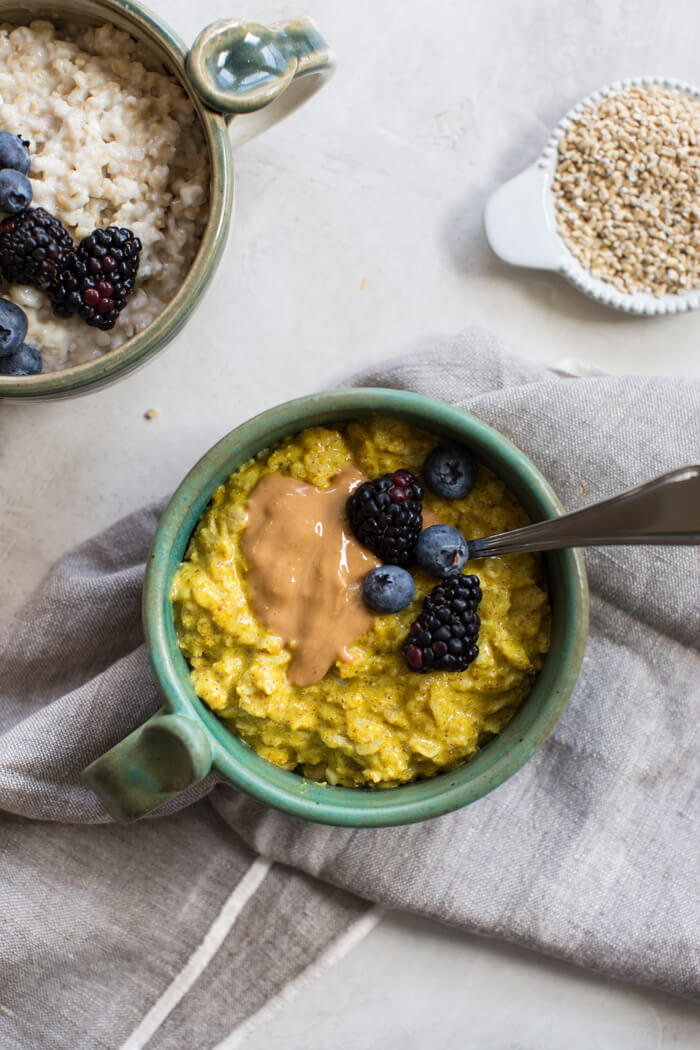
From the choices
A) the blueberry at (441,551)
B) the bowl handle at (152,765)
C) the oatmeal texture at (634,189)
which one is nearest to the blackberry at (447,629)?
the blueberry at (441,551)

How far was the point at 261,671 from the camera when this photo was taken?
1561 mm

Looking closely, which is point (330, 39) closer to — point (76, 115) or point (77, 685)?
point (76, 115)

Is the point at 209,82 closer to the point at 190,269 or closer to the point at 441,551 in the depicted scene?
the point at 190,269

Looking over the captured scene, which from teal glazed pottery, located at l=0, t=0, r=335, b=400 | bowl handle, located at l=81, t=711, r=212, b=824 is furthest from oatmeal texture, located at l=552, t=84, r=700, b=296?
bowl handle, located at l=81, t=711, r=212, b=824

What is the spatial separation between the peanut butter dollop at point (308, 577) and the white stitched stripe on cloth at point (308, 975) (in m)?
0.76

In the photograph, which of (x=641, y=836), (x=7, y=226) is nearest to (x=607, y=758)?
(x=641, y=836)

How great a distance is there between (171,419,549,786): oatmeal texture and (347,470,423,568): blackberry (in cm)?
8

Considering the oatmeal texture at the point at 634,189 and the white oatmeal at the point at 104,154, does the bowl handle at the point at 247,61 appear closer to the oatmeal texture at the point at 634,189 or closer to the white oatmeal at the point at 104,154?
the white oatmeal at the point at 104,154

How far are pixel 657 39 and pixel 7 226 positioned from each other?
1.64 metres

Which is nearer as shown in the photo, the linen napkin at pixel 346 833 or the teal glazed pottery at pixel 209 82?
the teal glazed pottery at pixel 209 82

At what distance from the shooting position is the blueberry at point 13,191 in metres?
1.62

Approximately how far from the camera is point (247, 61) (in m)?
1.58

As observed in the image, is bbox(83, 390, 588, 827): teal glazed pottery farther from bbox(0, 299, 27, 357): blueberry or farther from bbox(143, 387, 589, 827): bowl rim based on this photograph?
bbox(0, 299, 27, 357): blueberry

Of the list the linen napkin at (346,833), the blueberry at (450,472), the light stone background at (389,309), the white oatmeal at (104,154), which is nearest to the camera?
the blueberry at (450,472)
